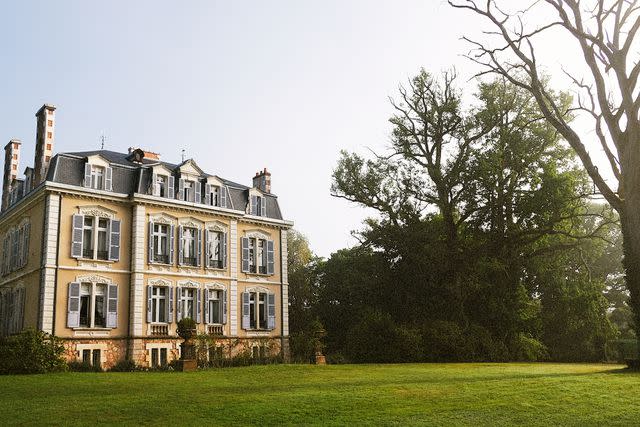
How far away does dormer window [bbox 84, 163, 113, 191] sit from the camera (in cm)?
2281

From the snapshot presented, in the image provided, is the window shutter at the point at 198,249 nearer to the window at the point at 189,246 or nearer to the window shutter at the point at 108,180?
the window at the point at 189,246

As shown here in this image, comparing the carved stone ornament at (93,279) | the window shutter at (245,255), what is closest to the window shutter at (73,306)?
the carved stone ornament at (93,279)

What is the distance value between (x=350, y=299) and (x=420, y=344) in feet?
22.8

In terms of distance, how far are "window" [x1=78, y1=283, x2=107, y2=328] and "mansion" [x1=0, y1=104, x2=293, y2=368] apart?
0.04m

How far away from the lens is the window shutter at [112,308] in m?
22.4

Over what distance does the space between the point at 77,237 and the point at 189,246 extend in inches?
191

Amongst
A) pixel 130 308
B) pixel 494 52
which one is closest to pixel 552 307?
pixel 494 52

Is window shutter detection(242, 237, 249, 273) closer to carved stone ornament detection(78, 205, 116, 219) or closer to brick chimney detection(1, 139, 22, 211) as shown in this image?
carved stone ornament detection(78, 205, 116, 219)

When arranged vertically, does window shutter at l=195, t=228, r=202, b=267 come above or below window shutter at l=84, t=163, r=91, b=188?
below

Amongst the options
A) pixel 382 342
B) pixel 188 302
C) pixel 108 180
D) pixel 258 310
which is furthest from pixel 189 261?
pixel 382 342

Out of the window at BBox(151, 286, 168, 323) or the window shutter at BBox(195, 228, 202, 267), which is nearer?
the window at BBox(151, 286, 168, 323)

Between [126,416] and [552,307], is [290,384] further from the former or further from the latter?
[552,307]

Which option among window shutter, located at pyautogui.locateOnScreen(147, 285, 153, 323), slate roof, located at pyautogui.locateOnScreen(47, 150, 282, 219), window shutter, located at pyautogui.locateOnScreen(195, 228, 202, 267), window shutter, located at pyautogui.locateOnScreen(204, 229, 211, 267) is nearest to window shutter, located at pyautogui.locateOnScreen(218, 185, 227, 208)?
slate roof, located at pyautogui.locateOnScreen(47, 150, 282, 219)

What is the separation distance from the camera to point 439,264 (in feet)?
91.1
